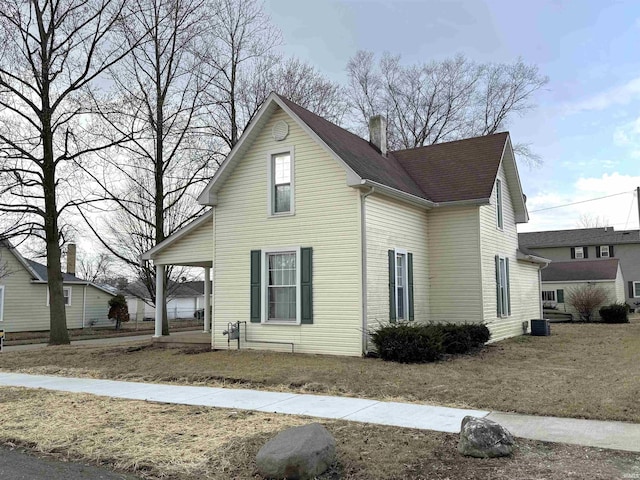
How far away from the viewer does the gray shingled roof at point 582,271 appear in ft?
115

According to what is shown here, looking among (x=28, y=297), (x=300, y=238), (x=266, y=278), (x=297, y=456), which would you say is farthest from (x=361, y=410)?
(x=28, y=297)

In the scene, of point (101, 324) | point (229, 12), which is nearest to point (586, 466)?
point (229, 12)

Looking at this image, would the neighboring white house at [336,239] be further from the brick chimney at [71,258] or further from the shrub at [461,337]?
the brick chimney at [71,258]

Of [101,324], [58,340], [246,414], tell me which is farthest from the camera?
[101,324]

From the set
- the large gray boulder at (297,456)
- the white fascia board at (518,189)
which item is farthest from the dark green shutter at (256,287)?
the white fascia board at (518,189)

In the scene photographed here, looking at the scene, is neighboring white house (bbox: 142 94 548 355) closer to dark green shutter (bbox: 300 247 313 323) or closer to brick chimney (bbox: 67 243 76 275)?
dark green shutter (bbox: 300 247 313 323)

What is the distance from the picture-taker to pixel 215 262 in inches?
583

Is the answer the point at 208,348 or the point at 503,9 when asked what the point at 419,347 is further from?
the point at 503,9

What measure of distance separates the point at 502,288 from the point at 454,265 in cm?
299

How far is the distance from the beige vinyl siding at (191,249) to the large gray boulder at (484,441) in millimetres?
11498

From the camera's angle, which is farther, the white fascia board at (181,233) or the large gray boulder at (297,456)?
the white fascia board at (181,233)

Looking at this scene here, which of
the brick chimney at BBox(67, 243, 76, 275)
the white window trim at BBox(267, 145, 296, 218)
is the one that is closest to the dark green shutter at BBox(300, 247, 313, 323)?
the white window trim at BBox(267, 145, 296, 218)

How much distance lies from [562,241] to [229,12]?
34386mm

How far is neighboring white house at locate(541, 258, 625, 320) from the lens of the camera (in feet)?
112
